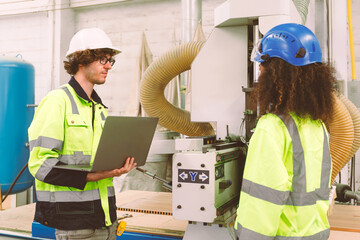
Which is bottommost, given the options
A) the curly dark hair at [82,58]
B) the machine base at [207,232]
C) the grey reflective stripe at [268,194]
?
the machine base at [207,232]

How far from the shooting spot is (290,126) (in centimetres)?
102

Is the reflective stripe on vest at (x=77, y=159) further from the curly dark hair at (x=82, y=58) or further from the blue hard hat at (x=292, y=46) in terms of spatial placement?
the blue hard hat at (x=292, y=46)

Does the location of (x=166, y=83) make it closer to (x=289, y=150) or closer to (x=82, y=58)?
(x=82, y=58)

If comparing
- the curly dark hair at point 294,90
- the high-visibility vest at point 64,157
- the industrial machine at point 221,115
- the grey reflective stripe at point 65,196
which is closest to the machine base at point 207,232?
the industrial machine at point 221,115

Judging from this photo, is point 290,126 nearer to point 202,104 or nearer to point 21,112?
point 202,104

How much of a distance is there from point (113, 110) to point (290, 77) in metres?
4.06

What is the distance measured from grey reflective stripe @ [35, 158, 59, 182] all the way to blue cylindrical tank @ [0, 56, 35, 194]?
2161mm

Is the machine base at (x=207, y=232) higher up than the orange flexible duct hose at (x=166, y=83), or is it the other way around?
the orange flexible duct hose at (x=166, y=83)

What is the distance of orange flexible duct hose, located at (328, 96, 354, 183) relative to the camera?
6.36 feet

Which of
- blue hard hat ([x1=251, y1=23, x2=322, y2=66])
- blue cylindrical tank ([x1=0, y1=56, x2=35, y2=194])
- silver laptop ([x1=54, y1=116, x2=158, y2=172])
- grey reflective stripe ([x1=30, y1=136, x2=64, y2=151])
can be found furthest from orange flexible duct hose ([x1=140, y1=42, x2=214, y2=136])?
blue cylindrical tank ([x1=0, y1=56, x2=35, y2=194])

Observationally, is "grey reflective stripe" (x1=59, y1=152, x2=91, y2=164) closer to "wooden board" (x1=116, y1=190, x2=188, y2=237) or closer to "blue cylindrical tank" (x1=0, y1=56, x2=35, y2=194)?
"wooden board" (x1=116, y1=190, x2=188, y2=237)

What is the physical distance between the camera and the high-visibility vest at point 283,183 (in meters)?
0.96

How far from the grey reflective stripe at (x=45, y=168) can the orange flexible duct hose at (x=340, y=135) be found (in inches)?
60.6

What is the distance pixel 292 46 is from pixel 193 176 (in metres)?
0.63
